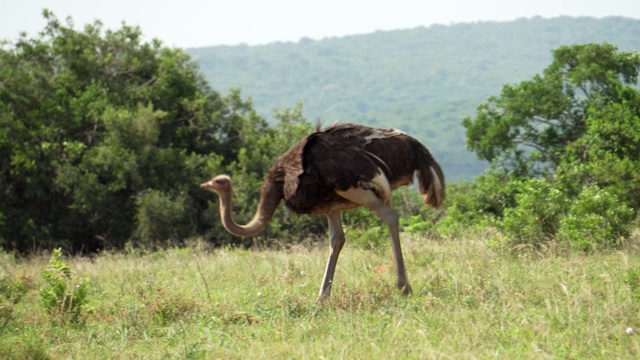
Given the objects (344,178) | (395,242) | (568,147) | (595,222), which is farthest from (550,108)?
(344,178)

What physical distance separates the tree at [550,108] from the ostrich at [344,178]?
352 inches

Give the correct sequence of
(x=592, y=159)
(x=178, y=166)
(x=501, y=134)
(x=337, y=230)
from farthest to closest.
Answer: (x=178, y=166) < (x=501, y=134) < (x=592, y=159) < (x=337, y=230)

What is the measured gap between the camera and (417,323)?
572cm

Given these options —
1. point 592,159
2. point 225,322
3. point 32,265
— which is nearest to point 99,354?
point 225,322

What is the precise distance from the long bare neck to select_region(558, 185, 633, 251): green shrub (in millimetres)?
2776

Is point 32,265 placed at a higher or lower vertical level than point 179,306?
lower

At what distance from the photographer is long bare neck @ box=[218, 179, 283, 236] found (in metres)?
7.49

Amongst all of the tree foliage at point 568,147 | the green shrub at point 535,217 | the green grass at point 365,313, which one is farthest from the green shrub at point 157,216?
the green shrub at point 535,217

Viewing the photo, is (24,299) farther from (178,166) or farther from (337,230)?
(178,166)

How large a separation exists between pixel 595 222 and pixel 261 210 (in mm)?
3253

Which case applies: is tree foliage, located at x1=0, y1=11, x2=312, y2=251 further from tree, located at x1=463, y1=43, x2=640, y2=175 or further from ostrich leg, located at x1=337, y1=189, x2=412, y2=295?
ostrich leg, located at x1=337, y1=189, x2=412, y2=295

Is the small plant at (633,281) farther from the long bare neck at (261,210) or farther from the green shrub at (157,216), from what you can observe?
the green shrub at (157,216)

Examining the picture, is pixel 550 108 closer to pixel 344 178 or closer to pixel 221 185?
pixel 221 185

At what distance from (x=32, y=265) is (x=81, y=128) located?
827 cm
